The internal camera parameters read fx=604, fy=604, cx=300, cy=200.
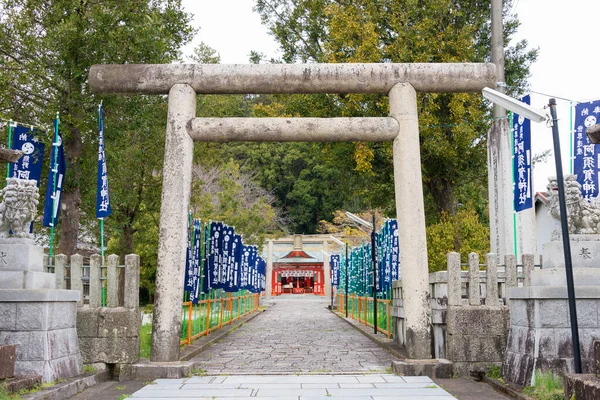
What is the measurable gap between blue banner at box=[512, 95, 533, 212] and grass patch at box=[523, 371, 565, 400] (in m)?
5.40

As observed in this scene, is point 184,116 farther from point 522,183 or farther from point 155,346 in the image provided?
point 522,183

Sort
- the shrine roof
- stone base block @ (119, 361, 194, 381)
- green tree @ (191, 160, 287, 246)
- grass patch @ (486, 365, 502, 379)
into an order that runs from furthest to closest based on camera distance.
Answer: the shrine roof
green tree @ (191, 160, 287, 246)
stone base block @ (119, 361, 194, 381)
grass patch @ (486, 365, 502, 379)

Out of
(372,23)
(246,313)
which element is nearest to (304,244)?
(246,313)

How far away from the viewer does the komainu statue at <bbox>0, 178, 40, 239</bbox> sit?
24.3ft

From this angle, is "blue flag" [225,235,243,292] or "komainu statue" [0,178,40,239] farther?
"blue flag" [225,235,243,292]

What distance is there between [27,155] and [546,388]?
9264 millimetres

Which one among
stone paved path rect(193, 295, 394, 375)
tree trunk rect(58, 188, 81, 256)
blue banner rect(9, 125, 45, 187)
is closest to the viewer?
stone paved path rect(193, 295, 394, 375)

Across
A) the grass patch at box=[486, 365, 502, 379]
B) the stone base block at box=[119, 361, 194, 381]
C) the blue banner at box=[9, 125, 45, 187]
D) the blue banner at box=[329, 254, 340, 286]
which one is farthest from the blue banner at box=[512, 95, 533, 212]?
the blue banner at box=[329, 254, 340, 286]

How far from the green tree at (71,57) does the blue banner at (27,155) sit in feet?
2.46

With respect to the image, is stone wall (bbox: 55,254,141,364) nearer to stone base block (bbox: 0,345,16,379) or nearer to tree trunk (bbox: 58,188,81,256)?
stone base block (bbox: 0,345,16,379)

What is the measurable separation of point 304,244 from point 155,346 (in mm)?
40659

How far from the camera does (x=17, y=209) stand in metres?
7.41

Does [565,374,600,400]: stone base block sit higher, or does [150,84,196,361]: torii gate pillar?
[150,84,196,361]: torii gate pillar

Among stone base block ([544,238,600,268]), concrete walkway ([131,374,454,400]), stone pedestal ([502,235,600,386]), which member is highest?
stone base block ([544,238,600,268])
